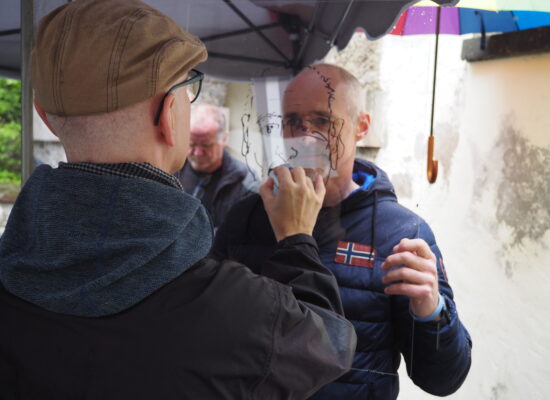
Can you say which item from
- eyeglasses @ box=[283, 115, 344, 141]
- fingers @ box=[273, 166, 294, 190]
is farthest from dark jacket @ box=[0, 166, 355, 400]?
eyeglasses @ box=[283, 115, 344, 141]

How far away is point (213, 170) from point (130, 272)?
21.9 inches

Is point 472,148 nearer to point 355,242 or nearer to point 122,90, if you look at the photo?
point 355,242

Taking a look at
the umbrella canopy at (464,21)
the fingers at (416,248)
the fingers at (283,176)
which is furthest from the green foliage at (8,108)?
the fingers at (416,248)

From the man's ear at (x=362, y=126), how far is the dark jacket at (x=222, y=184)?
26 centimetres

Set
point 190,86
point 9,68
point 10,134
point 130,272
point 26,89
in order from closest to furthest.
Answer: point 130,272 → point 190,86 → point 26,89 → point 9,68 → point 10,134

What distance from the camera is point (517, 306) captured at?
1322mm

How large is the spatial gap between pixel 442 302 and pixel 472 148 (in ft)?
1.54

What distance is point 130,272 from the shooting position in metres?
0.71

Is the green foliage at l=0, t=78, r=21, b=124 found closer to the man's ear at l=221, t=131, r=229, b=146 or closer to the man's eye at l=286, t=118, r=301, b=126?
the man's ear at l=221, t=131, r=229, b=146

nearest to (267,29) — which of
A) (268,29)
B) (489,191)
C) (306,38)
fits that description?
(268,29)

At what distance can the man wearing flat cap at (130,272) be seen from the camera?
2.32 ft

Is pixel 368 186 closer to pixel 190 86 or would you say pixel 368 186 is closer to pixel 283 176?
pixel 283 176

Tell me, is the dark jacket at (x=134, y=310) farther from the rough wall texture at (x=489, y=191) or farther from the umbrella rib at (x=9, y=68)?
the umbrella rib at (x=9, y=68)

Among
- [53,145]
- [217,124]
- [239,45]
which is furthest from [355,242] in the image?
[53,145]
